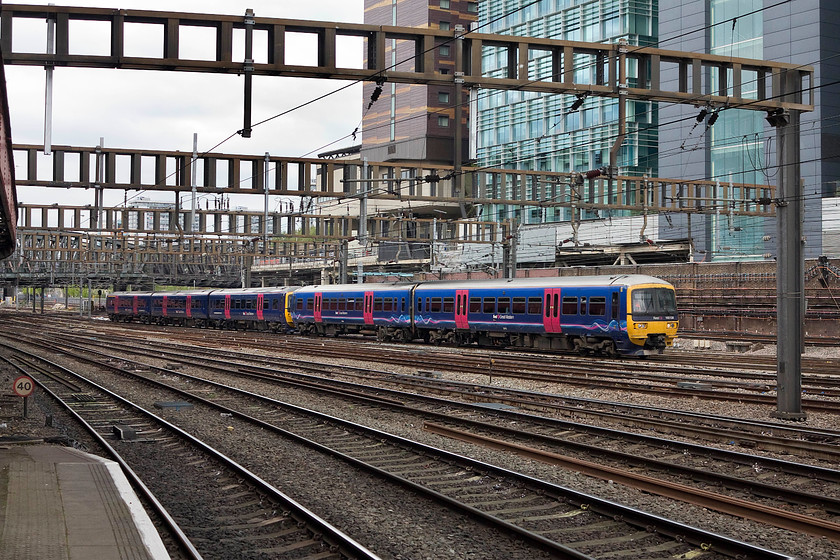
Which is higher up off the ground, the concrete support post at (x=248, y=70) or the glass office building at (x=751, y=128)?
the glass office building at (x=751, y=128)

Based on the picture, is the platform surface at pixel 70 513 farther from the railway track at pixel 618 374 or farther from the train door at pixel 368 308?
the train door at pixel 368 308

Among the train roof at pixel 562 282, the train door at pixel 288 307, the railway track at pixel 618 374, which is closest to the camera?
the railway track at pixel 618 374

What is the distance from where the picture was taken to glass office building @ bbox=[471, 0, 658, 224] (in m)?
65.8

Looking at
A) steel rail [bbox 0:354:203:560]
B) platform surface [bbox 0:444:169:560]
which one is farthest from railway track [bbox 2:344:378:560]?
platform surface [bbox 0:444:169:560]

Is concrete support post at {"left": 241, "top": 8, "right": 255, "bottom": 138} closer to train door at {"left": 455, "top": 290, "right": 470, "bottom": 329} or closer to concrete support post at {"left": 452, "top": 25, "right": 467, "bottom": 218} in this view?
concrete support post at {"left": 452, "top": 25, "right": 467, "bottom": 218}

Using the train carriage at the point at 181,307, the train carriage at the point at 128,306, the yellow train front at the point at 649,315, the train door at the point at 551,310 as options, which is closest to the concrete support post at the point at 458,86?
the yellow train front at the point at 649,315

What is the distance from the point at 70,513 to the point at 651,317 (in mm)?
23675

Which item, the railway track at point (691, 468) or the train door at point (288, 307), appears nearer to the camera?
the railway track at point (691, 468)

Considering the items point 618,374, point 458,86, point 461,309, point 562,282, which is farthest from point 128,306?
point 458,86

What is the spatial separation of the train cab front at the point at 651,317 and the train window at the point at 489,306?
6.41m

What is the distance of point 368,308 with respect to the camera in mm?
43719

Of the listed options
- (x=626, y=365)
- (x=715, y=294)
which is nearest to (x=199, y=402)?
(x=626, y=365)

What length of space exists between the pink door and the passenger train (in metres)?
0.05

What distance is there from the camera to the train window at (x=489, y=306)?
114ft
